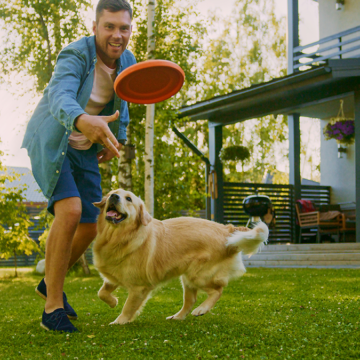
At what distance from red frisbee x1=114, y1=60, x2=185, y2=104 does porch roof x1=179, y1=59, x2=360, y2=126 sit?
696 centimetres

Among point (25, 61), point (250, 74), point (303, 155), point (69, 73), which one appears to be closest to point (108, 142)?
point (69, 73)

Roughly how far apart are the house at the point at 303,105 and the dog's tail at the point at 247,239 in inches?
263

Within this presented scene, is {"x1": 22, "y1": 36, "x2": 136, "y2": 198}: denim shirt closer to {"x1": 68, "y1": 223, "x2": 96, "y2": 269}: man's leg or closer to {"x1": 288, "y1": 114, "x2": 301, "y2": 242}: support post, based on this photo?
{"x1": 68, "y1": 223, "x2": 96, "y2": 269}: man's leg

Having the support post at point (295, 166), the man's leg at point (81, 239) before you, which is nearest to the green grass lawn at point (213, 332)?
the man's leg at point (81, 239)

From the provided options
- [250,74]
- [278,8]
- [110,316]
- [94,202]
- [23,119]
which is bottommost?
[110,316]

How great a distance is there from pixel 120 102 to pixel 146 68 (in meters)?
0.41

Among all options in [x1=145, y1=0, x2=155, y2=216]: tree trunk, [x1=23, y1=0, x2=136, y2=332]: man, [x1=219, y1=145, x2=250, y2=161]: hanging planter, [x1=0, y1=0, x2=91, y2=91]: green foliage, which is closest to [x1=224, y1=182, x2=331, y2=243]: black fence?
[x1=219, y1=145, x2=250, y2=161]: hanging planter

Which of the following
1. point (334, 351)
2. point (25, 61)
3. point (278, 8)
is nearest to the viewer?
point (334, 351)

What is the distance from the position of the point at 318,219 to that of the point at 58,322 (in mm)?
9417

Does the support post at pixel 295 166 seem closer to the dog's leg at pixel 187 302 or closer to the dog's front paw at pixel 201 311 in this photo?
the dog's leg at pixel 187 302

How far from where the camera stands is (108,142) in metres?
2.46

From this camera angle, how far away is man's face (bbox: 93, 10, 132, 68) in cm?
300

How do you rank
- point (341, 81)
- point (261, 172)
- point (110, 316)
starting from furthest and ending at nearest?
1. point (261, 172)
2. point (341, 81)
3. point (110, 316)

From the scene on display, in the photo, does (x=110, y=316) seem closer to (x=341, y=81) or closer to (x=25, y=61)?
(x=341, y=81)
